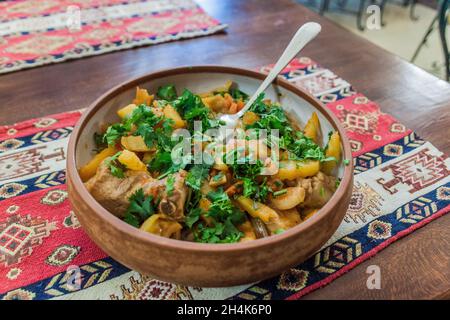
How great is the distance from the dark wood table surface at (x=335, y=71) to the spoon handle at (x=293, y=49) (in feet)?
1.73

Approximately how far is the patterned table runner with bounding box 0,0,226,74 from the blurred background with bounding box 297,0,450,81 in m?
2.59

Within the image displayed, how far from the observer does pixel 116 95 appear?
46.3 inches

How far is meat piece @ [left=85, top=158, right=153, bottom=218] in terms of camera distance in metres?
0.94

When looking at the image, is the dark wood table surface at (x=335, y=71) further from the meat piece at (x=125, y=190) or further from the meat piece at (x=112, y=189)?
the meat piece at (x=112, y=189)

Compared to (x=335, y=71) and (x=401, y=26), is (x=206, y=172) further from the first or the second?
(x=401, y=26)

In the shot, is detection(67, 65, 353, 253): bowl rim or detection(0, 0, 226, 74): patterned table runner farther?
detection(0, 0, 226, 74): patterned table runner

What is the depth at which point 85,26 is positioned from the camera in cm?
Result: 197

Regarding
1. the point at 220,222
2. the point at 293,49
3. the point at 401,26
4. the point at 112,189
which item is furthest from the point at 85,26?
the point at 401,26

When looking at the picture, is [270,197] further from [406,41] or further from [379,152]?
[406,41]

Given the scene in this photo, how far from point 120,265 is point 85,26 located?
142cm

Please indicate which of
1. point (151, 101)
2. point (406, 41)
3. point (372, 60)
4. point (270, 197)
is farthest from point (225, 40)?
point (406, 41)

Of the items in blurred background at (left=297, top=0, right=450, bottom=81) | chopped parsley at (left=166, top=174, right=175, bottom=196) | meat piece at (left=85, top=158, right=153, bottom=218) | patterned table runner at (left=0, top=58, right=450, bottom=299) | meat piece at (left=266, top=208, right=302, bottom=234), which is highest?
chopped parsley at (left=166, top=174, right=175, bottom=196)

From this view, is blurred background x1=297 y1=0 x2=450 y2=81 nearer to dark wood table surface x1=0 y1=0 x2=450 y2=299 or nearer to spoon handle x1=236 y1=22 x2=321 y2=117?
dark wood table surface x1=0 y1=0 x2=450 y2=299

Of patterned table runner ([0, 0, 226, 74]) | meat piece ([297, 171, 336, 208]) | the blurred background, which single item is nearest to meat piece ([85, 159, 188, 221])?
meat piece ([297, 171, 336, 208])
